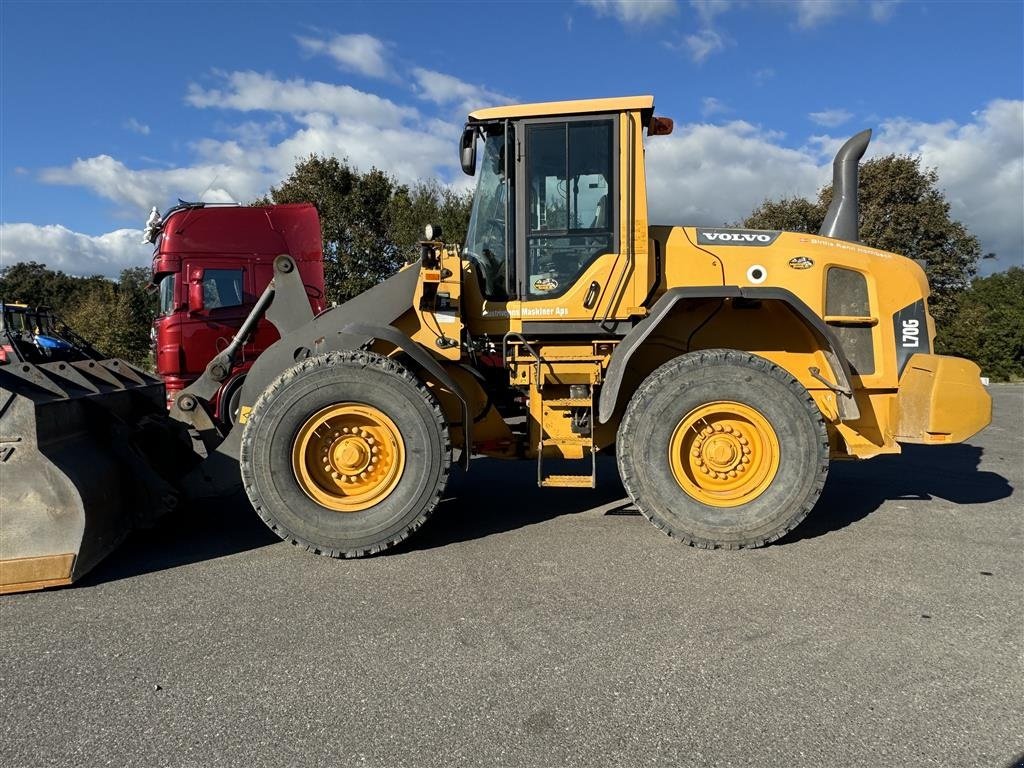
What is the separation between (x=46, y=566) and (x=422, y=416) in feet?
7.16

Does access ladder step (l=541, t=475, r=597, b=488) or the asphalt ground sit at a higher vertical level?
access ladder step (l=541, t=475, r=597, b=488)

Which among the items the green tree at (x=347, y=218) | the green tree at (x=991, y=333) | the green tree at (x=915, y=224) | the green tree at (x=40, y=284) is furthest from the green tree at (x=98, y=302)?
the green tree at (x=991, y=333)

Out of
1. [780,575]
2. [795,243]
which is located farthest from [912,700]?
[795,243]

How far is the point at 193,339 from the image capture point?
366 inches

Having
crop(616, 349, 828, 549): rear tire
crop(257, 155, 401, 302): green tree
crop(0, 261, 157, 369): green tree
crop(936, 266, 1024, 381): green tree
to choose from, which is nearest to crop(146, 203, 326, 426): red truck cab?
crop(0, 261, 157, 369): green tree

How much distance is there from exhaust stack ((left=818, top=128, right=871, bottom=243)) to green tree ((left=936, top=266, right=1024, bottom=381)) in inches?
840

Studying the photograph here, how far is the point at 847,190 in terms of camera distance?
521 centimetres

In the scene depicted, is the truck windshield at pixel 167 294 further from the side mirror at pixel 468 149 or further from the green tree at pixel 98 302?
the side mirror at pixel 468 149

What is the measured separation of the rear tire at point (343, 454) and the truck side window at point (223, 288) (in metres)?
5.85

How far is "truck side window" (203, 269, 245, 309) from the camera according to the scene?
9.35 m

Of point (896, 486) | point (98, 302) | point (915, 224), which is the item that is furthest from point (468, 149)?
point (98, 302)

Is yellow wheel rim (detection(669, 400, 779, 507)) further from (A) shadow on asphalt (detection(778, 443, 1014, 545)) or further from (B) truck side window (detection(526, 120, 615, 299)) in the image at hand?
(B) truck side window (detection(526, 120, 615, 299))

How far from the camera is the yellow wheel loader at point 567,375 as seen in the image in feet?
13.8

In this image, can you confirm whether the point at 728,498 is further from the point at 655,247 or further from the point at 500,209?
the point at 500,209
